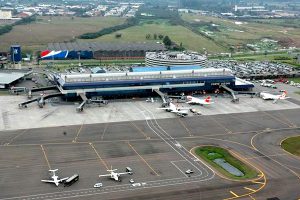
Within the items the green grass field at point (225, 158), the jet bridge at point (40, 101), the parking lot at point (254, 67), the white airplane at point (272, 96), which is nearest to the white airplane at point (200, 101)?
the white airplane at point (272, 96)

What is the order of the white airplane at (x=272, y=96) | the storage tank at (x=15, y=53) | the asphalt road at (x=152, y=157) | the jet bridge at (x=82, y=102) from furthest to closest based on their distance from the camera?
the storage tank at (x=15, y=53)
the white airplane at (x=272, y=96)
the jet bridge at (x=82, y=102)
the asphalt road at (x=152, y=157)

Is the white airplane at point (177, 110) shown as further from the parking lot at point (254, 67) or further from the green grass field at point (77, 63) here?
the green grass field at point (77, 63)

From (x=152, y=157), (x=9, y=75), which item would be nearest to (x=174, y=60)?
(x=9, y=75)

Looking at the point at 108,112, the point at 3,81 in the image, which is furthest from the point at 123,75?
the point at 3,81

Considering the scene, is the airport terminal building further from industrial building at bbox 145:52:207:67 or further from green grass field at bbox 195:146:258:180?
green grass field at bbox 195:146:258:180

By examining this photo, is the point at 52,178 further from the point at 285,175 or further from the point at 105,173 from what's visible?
the point at 285,175

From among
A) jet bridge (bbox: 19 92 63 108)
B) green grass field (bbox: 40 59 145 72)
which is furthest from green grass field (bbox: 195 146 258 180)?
green grass field (bbox: 40 59 145 72)
